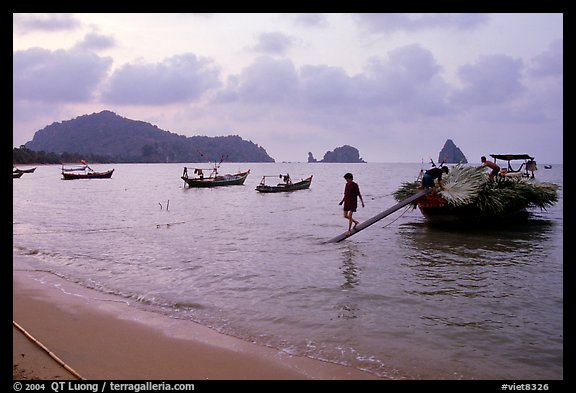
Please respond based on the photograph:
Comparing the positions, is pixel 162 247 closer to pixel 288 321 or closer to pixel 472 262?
pixel 288 321

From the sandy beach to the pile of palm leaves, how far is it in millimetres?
11182

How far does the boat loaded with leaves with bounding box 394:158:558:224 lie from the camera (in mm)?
14617

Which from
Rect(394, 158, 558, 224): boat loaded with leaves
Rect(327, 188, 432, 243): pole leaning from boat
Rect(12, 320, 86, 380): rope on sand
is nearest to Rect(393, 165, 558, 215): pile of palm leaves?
Rect(394, 158, 558, 224): boat loaded with leaves

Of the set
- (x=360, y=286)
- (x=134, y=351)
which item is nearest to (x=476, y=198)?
(x=360, y=286)

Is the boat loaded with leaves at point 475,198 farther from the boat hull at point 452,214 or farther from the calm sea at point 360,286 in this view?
the calm sea at point 360,286

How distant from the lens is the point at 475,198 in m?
14.6

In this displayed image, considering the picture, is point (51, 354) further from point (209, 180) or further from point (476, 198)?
point (209, 180)

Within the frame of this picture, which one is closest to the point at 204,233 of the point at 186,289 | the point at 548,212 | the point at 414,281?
the point at 186,289

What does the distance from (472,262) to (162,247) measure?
339 inches

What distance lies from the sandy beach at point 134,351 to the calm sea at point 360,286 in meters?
0.34

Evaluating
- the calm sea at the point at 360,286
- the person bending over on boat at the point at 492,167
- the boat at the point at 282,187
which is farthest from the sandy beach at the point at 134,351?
the boat at the point at 282,187

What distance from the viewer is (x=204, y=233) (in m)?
16.2
